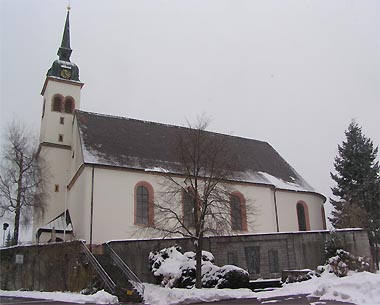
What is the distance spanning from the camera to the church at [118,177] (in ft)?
90.1

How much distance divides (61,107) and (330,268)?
976 inches

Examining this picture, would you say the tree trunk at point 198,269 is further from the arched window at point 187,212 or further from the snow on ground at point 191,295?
the arched window at point 187,212

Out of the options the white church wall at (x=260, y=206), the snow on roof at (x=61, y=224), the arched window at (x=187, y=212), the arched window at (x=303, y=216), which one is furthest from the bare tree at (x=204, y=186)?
the arched window at (x=303, y=216)

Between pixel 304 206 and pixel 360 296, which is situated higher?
pixel 304 206

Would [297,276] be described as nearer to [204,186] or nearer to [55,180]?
[204,186]

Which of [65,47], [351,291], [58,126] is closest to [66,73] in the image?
[65,47]

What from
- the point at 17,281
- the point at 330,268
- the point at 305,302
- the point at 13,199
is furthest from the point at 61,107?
the point at 305,302

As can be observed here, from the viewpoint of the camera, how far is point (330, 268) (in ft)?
70.7

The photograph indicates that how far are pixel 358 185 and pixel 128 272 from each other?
2407cm

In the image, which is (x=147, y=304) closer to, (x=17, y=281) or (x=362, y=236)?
(x=17, y=281)

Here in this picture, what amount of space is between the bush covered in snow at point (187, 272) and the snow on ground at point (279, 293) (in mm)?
745

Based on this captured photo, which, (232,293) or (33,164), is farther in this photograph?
(33,164)

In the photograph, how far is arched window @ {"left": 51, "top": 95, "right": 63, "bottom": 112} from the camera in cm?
3553

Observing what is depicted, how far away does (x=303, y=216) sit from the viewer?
3631 cm
